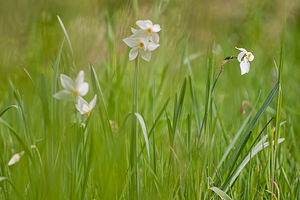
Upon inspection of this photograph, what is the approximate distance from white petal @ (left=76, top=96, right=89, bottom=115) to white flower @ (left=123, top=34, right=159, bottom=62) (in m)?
0.18

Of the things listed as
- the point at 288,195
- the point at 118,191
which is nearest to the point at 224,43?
the point at 288,195

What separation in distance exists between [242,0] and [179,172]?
3.28 meters

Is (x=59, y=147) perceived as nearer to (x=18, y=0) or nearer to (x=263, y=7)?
(x=18, y=0)

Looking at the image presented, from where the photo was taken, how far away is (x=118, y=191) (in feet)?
3.12

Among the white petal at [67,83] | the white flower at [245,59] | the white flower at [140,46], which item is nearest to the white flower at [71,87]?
the white petal at [67,83]

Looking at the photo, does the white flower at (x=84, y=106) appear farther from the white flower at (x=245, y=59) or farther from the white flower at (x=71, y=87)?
the white flower at (x=245, y=59)

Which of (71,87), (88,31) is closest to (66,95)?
(71,87)

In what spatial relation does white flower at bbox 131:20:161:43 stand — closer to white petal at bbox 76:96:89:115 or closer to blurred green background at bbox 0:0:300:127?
blurred green background at bbox 0:0:300:127

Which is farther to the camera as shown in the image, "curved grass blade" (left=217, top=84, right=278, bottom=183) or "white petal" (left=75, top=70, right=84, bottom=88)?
"curved grass blade" (left=217, top=84, right=278, bottom=183)

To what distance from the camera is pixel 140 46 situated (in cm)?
95

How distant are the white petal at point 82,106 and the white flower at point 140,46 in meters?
0.18

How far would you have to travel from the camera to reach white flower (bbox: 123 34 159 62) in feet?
3.09

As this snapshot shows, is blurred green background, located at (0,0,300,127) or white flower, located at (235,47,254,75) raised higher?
blurred green background, located at (0,0,300,127)

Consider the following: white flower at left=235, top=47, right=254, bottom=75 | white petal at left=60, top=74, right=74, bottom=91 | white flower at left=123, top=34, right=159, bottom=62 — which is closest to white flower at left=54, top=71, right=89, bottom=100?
white petal at left=60, top=74, right=74, bottom=91
